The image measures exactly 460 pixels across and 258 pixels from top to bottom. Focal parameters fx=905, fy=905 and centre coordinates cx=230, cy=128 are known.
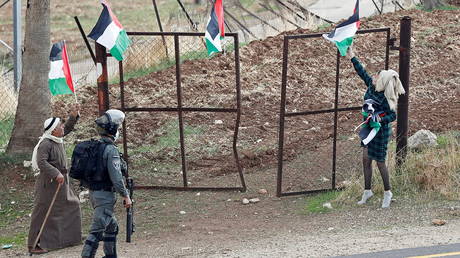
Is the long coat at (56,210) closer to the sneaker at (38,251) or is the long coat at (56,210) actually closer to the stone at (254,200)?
the sneaker at (38,251)

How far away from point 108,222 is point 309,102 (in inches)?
275

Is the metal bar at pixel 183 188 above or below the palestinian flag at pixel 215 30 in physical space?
below

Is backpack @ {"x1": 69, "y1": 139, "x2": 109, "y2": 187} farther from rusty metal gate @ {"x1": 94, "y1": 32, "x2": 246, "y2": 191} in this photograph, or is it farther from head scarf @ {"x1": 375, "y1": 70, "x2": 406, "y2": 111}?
→ head scarf @ {"x1": 375, "y1": 70, "x2": 406, "y2": 111}

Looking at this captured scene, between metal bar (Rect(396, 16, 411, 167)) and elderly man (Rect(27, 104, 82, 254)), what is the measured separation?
163 inches

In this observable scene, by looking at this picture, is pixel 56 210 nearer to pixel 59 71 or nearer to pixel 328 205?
pixel 59 71

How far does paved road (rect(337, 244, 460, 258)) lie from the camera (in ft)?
29.1

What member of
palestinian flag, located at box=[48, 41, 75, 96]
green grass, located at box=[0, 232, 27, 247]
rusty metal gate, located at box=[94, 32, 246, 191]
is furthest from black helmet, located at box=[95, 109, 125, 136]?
green grass, located at box=[0, 232, 27, 247]

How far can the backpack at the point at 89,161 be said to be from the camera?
8.84 m

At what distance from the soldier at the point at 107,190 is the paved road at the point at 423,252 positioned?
2.42m

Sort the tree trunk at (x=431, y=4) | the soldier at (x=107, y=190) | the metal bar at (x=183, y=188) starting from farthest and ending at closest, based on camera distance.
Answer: the tree trunk at (x=431, y=4) → the metal bar at (x=183, y=188) → the soldier at (x=107, y=190)

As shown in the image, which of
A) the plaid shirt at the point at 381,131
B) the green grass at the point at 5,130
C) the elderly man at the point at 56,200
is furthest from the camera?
the green grass at the point at 5,130

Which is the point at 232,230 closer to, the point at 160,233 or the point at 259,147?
the point at 160,233

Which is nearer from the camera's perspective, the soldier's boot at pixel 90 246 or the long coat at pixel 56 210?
the soldier's boot at pixel 90 246

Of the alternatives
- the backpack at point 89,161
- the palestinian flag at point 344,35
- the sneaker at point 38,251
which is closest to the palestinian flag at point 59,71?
the sneaker at point 38,251
